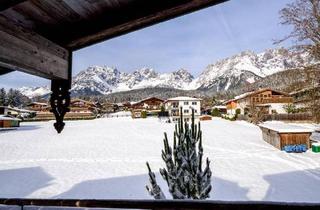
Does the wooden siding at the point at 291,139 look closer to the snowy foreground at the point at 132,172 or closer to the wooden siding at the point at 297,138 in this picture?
the wooden siding at the point at 297,138

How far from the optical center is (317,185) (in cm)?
995

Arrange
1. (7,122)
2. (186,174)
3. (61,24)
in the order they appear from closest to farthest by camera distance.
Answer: (61,24) < (186,174) < (7,122)

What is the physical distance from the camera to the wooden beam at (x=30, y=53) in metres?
2.86

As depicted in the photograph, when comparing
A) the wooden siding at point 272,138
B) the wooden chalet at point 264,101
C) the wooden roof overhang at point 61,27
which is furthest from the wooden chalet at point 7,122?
the wooden roof overhang at point 61,27

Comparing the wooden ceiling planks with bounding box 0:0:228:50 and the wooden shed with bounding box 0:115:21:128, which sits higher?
the wooden ceiling planks with bounding box 0:0:228:50

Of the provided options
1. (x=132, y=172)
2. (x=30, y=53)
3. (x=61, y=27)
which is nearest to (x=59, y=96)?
(x=30, y=53)

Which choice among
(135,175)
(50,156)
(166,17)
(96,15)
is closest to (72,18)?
(96,15)

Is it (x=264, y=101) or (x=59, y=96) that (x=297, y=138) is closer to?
(x=59, y=96)

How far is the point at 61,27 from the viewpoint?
12.0ft

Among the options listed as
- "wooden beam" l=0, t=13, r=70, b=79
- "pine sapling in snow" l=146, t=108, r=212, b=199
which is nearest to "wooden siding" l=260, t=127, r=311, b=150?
"pine sapling in snow" l=146, t=108, r=212, b=199

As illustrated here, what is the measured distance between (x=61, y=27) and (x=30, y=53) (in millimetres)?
662

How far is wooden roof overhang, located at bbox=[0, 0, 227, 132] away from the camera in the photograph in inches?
116

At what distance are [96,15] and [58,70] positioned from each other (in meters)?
1.00

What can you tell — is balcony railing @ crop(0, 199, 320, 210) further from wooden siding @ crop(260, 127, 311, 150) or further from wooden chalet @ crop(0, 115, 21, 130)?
wooden chalet @ crop(0, 115, 21, 130)
